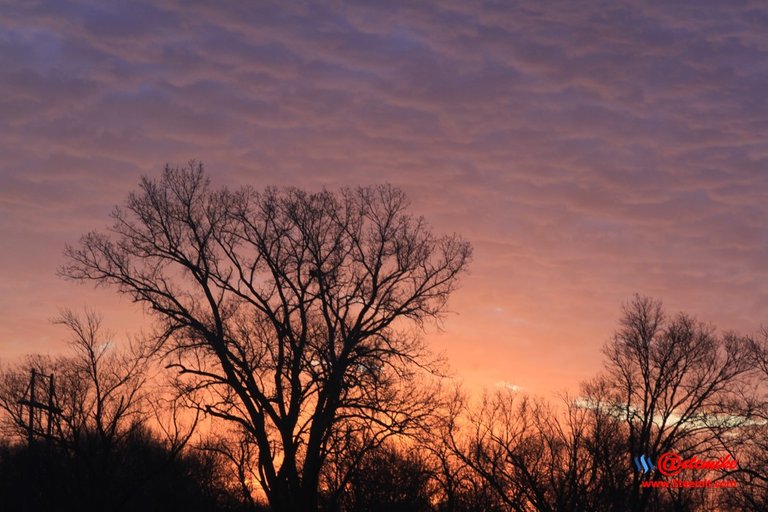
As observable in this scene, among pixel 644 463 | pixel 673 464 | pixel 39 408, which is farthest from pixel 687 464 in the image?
pixel 39 408

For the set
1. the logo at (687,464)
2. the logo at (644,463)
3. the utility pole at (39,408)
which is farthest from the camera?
the logo at (644,463)

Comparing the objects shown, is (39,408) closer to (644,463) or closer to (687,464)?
(644,463)

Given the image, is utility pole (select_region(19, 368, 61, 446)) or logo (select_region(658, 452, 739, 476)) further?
logo (select_region(658, 452, 739, 476))

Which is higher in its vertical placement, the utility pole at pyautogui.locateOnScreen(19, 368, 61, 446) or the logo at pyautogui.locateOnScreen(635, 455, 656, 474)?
the utility pole at pyautogui.locateOnScreen(19, 368, 61, 446)

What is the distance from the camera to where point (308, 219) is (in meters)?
34.8

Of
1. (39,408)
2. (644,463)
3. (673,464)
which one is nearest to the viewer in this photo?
(39,408)

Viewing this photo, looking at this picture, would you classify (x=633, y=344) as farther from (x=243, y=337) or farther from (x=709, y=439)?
(x=243, y=337)

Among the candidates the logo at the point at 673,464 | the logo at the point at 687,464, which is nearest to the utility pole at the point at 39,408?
the logo at the point at 673,464

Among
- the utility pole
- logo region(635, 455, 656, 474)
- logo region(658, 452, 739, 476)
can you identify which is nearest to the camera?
the utility pole

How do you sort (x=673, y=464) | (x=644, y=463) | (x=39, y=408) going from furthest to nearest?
(x=673, y=464), (x=644, y=463), (x=39, y=408)

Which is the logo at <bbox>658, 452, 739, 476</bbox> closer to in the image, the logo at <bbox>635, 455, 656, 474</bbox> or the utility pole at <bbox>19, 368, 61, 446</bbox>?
the logo at <bbox>635, 455, 656, 474</bbox>

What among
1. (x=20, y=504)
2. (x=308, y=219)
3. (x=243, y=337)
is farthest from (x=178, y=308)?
(x=20, y=504)

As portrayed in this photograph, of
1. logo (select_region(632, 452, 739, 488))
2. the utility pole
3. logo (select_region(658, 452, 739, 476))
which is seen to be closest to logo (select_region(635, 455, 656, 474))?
logo (select_region(632, 452, 739, 488))

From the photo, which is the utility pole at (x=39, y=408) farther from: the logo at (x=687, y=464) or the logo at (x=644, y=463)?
the logo at (x=687, y=464)
